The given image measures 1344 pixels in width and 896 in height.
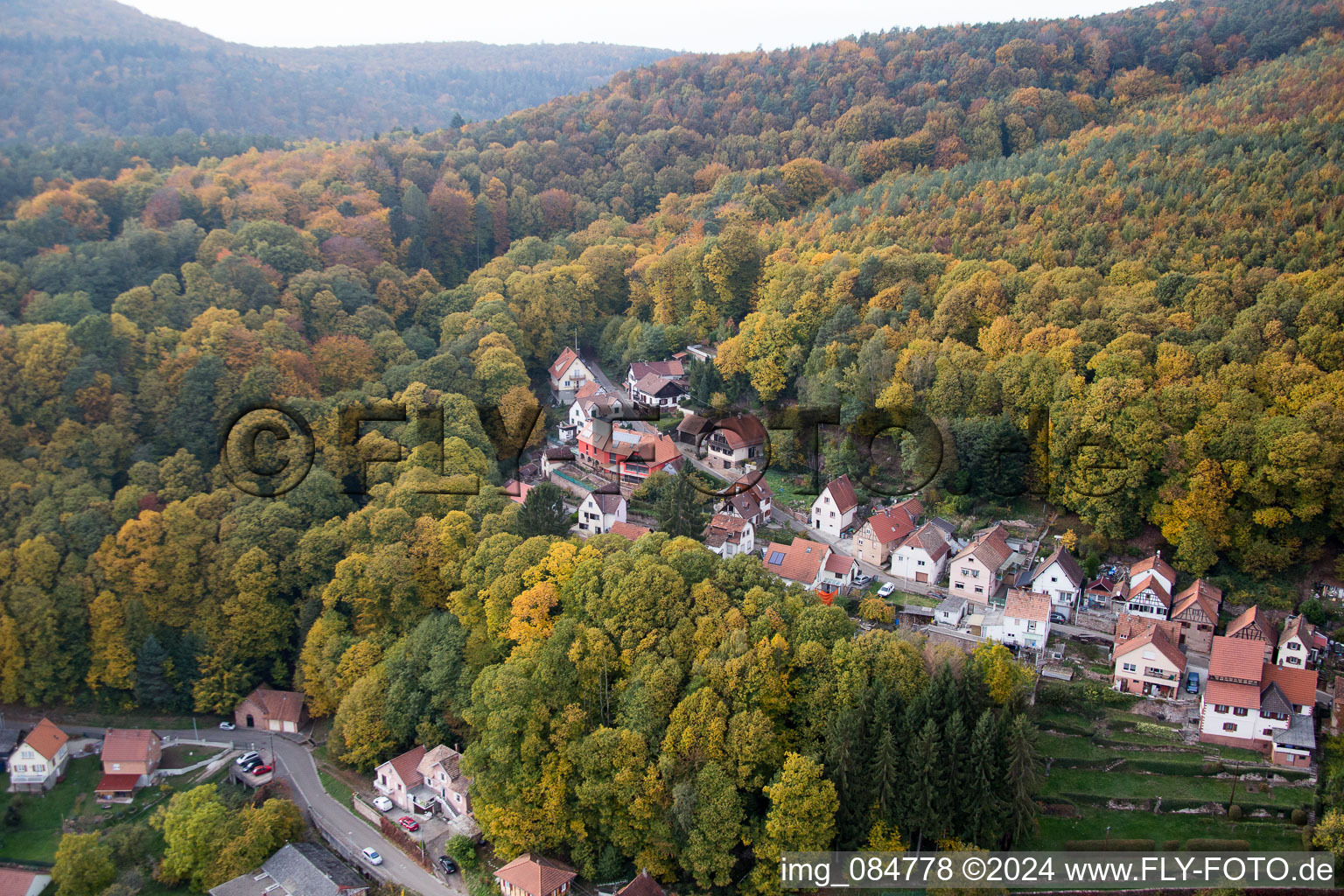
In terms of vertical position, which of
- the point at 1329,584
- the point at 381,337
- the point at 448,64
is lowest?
the point at 1329,584

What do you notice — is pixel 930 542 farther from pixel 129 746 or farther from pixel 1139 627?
pixel 129 746

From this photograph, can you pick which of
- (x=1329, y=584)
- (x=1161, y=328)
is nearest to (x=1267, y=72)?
(x=1161, y=328)

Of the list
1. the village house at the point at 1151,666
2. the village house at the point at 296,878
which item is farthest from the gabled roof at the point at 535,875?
the village house at the point at 1151,666

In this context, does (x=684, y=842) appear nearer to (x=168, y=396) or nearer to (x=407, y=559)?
(x=407, y=559)

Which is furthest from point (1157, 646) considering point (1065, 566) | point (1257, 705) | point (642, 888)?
point (642, 888)

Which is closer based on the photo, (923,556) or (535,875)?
(535,875)
